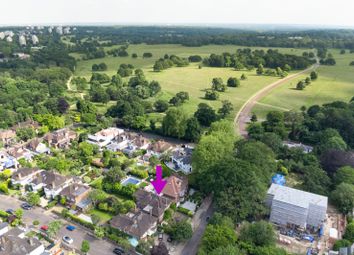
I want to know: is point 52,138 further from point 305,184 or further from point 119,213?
point 305,184

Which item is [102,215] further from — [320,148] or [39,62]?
[39,62]

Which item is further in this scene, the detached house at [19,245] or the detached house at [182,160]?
the detached house at [182,160]

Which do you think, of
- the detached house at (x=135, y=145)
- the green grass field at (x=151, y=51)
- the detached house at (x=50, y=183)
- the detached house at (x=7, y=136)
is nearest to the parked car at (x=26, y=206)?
the detached house at (x=50, y=183)

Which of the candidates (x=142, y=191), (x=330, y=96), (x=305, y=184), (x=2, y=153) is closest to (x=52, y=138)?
(x=2, y=153)

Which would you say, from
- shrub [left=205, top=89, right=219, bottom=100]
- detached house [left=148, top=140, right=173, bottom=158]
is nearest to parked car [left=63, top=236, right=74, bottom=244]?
detached house [left=148, top=140, right=173, bottom=158]

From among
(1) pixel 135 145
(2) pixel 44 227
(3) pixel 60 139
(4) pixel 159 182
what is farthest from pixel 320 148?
(3) pixel 60 139

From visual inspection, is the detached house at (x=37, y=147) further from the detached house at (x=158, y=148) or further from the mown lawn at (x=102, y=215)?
the mown lawn at (x=102, y=215)
